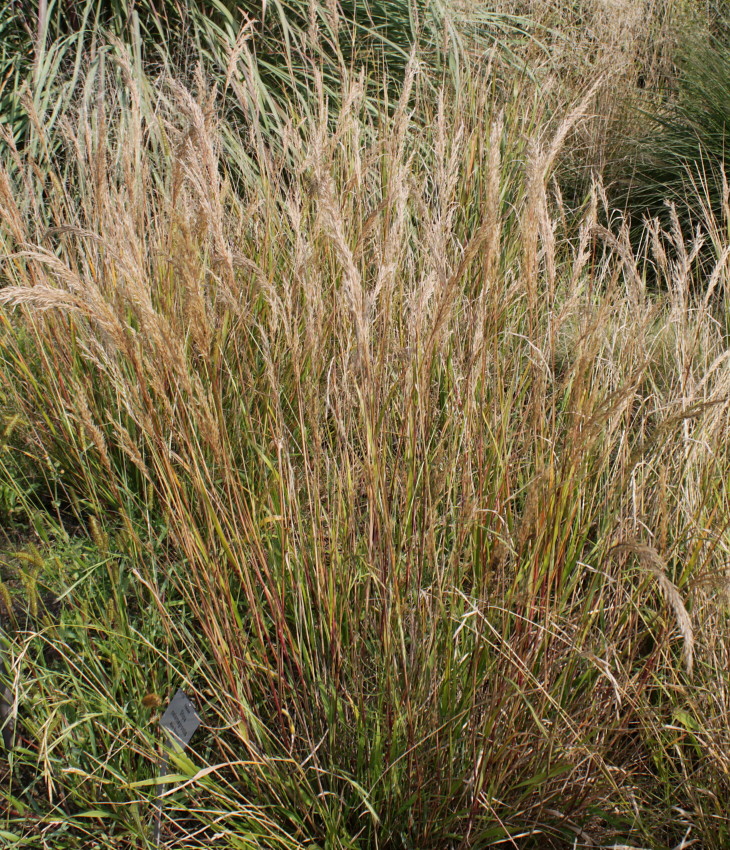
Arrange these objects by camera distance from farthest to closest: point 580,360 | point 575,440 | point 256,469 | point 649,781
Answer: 1. point 256,469
2. point 649,781
3. point 580,360
4. point 575,440

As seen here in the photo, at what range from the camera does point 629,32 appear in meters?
5.35

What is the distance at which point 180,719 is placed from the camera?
1322 mm

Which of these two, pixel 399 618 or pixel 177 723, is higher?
pixel 399 618

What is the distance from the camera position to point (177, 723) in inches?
51.9

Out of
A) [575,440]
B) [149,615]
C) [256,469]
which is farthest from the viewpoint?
[256,469]

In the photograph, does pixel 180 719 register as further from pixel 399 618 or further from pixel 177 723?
pixel 399 618

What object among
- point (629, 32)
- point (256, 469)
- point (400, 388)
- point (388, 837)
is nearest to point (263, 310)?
point (256, 469)

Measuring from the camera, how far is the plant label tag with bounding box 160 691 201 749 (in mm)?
1304

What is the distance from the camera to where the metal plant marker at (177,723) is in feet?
4.25

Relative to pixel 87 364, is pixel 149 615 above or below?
below

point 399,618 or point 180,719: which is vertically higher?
point 399,618

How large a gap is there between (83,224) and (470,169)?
5.35 feet

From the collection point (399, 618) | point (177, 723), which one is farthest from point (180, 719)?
point (399, 618)

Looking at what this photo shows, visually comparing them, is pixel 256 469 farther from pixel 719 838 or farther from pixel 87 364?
pixel 719 838
